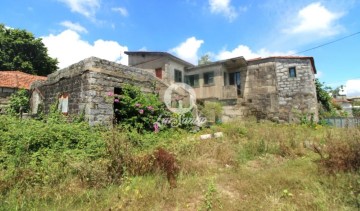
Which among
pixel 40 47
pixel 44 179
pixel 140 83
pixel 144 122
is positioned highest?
pixel 40 47

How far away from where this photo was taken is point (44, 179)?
13.3ft

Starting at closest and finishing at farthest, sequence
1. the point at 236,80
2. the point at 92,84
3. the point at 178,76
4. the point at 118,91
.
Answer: the point at 92,84 < the point at 118,91 < the point at 236,80 < the point at 178,76

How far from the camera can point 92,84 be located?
770 cm

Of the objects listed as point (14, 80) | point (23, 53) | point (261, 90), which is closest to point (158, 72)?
point (261, 90)

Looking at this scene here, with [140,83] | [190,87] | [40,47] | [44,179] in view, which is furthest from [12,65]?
[44,179]

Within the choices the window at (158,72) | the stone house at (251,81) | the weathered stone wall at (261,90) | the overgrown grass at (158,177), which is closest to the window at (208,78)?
the stone house at (251,81)

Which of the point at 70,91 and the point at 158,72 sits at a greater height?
the point at 158,72

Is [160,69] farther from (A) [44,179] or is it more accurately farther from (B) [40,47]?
(A) [44,179]

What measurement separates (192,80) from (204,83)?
5.09 feet

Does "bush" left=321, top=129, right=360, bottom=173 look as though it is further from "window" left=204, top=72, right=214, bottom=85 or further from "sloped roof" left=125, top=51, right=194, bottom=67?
"sloped roof" left=125, top=51, right=194, bottom=67

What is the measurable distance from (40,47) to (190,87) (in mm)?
16689

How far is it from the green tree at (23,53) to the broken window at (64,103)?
667 inches

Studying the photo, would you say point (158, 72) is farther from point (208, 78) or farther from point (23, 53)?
point (23, 53)

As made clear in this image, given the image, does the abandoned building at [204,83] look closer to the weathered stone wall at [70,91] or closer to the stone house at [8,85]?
the weathered stone wall at [70,91]
